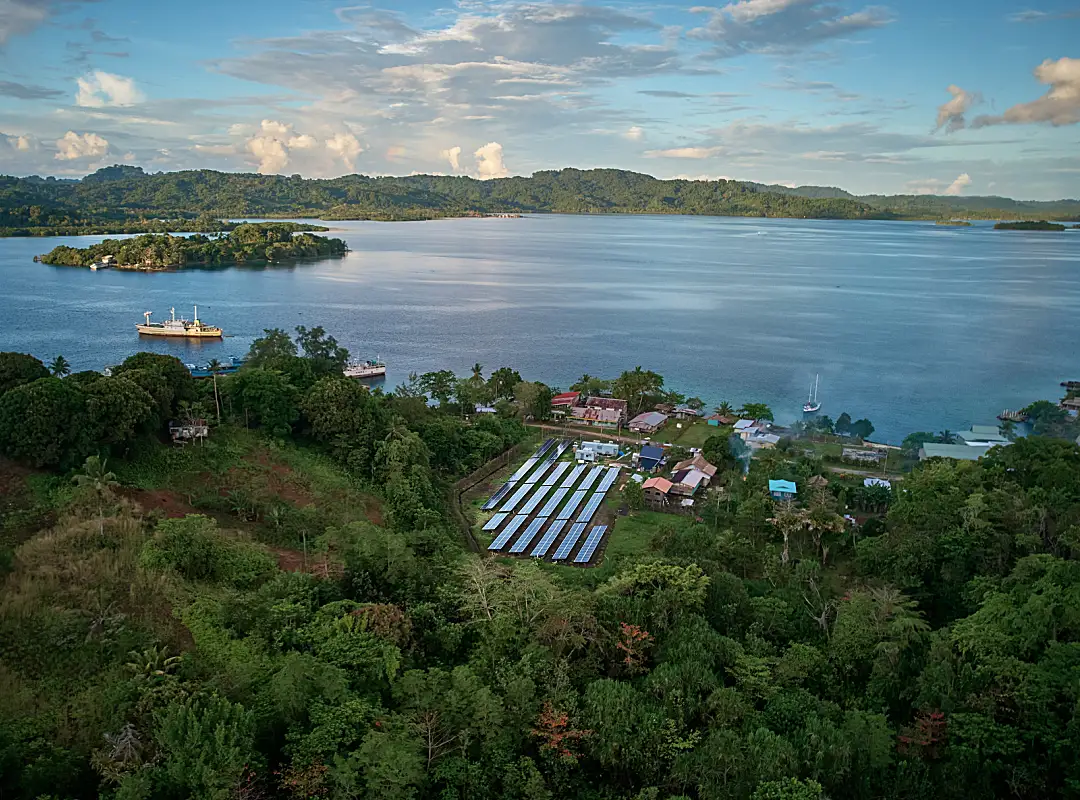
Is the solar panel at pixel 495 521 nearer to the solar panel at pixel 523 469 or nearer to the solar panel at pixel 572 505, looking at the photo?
the solar panel at pixel 572 505

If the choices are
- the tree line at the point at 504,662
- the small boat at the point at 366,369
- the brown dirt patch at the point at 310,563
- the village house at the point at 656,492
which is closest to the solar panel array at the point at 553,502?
the village house at the point at 656,492

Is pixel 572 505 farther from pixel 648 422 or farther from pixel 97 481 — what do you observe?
pixel 97 481

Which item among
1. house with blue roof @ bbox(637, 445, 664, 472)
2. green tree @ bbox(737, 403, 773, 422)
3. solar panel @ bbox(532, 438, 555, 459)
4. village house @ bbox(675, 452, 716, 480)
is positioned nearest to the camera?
village house @ bbox(675, 452, 716, 480)

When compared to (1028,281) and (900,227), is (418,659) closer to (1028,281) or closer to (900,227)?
(1028,281)

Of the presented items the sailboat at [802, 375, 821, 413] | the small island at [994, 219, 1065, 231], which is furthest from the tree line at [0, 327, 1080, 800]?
the small island at [994, 219, 1065, 231]

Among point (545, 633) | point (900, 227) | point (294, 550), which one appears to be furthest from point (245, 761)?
point (900, 227)

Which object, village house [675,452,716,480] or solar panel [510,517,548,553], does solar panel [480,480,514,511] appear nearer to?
solar panel [510,517,548,553]
